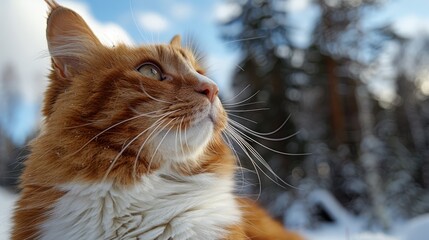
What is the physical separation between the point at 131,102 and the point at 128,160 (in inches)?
11.3

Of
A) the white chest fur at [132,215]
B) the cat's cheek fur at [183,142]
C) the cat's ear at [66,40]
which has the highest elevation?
the cat's ear at [66,40]

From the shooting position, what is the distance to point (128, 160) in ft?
6.28

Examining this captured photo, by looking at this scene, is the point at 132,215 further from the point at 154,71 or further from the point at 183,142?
the point at 154,71

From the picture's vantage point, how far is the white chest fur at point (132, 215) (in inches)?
71.7

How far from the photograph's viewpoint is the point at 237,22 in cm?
1364

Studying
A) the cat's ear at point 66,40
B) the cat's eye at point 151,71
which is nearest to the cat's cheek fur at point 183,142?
the cat's eye at point 151,71

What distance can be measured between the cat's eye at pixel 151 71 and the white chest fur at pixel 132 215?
20.2 inches

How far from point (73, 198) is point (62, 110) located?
1.53 feet

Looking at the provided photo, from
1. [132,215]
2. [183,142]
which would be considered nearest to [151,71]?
[183,142]

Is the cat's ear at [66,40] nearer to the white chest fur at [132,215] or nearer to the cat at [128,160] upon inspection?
the cat at [128,160]

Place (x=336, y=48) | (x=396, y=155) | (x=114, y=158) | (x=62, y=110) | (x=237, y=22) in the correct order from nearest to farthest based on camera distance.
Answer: (x=114, y=158), (x=62, y=110), (x=237, y=22), (x=336, y=48), (x=396, y=155)

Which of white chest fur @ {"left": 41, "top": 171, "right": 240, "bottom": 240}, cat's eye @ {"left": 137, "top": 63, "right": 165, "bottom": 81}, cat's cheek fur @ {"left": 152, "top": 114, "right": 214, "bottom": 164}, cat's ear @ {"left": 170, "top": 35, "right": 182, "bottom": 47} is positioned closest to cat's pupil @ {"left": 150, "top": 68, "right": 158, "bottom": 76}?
cat's eye @ {"left": 137, "top": 63, "right": 165, "bottom": 81}

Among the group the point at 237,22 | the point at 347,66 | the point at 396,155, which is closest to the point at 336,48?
the point at 347,66

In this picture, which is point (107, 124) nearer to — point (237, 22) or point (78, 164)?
point (78, 164)
